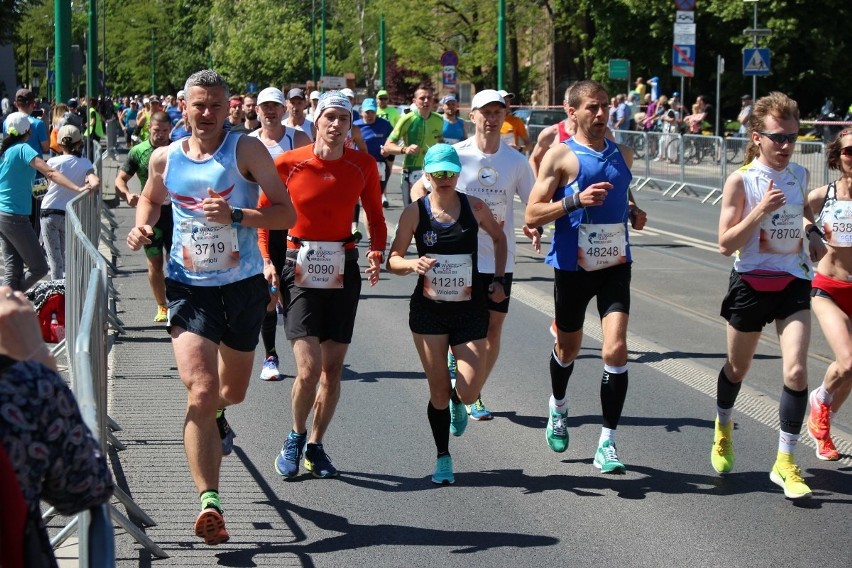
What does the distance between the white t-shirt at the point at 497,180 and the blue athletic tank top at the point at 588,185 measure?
1.03 metres

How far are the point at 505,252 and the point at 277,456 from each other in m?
1.61

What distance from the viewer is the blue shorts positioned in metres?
5.96

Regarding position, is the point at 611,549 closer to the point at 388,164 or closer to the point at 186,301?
the point at 186,301

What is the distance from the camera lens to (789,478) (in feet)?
21.3

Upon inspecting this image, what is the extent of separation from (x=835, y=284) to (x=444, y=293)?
79.7 inches

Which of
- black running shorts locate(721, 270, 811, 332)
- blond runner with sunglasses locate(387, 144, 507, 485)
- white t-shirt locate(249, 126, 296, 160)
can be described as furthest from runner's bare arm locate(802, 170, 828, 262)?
white t-shirt locate(249, 126, 296, 160)

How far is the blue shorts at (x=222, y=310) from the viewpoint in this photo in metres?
5.96

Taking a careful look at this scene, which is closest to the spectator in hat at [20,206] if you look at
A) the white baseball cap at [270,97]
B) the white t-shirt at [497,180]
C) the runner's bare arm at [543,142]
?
the white baseball cap at [270,97]

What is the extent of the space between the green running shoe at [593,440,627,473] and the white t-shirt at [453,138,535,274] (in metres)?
1.57

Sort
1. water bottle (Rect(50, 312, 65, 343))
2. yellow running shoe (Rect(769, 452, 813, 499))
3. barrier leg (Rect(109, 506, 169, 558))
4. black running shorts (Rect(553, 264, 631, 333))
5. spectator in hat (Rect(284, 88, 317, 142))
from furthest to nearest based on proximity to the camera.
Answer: spectator in hat (Rect(284, 88, 317, 142)), water bottle (Rect(50, 312, 65, 343)), black running shorts (Rect(553, 264, 631, 333)), yellow running shoe (Rect(769, 452, 813, 499)), barrier leg (Rect(109, 506, 169, 558))

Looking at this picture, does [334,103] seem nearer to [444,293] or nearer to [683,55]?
[444,293]

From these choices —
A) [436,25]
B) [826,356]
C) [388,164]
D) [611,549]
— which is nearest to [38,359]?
[611,549]

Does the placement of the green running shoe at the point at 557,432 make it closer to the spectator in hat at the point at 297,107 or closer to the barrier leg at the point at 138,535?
the barrier leg at the point at 138,535

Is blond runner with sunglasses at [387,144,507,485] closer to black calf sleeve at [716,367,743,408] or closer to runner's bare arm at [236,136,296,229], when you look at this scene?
runner's bare arm at [236,136,296,229]
